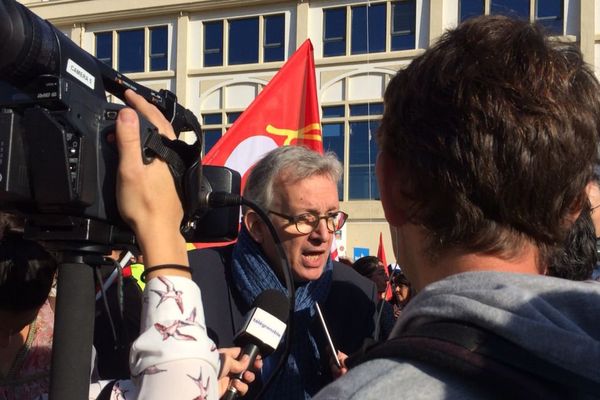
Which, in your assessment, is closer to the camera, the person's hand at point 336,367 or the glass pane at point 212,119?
the person's hand at point 336,367

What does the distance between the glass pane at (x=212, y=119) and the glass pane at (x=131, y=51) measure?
2.52 m

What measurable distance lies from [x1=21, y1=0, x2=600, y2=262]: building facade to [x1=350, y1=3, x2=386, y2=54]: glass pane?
0.03 m

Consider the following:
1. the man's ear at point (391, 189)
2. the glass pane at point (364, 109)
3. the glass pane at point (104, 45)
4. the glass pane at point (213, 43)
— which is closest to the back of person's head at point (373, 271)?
the man's ear at point (391, 189)

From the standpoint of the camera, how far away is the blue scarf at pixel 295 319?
2.10 metres

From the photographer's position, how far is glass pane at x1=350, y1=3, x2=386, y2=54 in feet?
62.1

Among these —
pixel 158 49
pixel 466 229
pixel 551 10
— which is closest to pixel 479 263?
pixel 466 229

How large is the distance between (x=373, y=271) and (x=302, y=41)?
13918 mm

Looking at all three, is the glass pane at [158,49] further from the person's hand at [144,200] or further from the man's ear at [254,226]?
the person's hand at [144,200]

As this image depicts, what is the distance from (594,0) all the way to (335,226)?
1704cm

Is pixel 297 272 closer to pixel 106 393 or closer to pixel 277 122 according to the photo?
pixel 106 393

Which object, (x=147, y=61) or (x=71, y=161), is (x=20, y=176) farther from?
(x=147, y=61)

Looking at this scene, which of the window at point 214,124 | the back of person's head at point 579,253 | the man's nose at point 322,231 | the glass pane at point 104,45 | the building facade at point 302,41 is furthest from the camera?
the glass pane at point 104,45

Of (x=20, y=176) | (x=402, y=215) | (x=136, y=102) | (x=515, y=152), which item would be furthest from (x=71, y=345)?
(x=515, y=152)

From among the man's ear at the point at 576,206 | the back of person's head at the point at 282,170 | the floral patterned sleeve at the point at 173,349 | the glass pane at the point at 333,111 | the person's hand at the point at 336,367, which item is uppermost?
the glass pane at the point at 333,111
